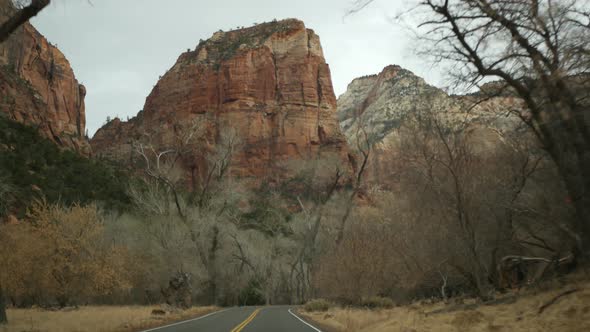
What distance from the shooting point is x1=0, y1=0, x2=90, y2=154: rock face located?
6162 cm

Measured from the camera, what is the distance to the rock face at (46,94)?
Result: 61625 mm

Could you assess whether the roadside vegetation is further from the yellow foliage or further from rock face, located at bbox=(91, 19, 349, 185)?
rock face, located at bbox=(91, 19, 349, 185)

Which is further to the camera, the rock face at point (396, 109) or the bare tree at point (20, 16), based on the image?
the rock face at point (396, 109)

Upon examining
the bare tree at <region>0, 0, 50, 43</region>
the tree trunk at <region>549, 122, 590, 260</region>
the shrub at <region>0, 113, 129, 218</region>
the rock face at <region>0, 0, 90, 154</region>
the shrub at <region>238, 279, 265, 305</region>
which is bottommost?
the shrub at <region>238, 279, 265, 305</region>

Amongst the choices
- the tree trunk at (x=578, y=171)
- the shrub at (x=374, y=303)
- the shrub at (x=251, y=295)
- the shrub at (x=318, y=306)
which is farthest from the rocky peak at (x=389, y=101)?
the shrub at (x=251, y=295)

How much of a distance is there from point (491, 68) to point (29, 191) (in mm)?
41367

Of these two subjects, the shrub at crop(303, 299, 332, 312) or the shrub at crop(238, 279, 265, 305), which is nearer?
the shrub at crop(303, 299, 332, 312)

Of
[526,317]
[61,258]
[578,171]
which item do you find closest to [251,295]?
[61,258]

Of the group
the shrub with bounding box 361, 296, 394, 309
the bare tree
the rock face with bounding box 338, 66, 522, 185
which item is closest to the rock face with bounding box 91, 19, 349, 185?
the rock face with bounding box 338, 66, 522, 185

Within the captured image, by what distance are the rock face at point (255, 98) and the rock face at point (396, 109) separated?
1070 cm

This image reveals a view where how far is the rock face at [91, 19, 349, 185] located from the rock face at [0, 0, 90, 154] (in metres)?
12.2

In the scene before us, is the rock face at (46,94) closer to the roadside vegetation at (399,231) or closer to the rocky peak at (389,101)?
the roadside vegetation at (399,231)

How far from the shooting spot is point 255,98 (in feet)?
350

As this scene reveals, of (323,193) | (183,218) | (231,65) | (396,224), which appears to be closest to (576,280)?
(396,224)
